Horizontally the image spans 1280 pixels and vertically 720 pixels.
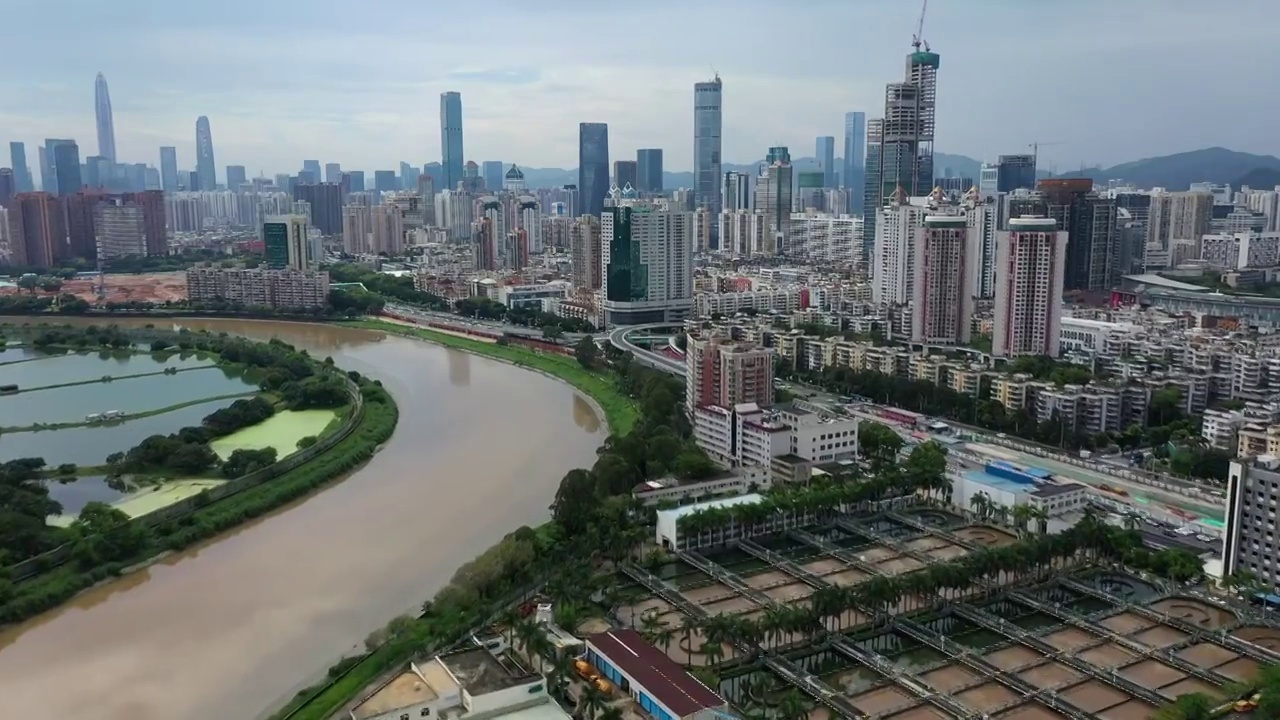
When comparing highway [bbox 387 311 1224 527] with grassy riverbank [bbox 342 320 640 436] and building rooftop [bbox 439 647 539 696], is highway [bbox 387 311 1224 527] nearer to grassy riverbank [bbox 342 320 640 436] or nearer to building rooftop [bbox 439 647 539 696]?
grassy riverbank [bbox 342 320 640 436]

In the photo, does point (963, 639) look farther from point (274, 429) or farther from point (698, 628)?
point (274, 429)

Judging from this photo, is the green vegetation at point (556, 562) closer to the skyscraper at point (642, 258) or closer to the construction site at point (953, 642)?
the construction site at point (953, 642)

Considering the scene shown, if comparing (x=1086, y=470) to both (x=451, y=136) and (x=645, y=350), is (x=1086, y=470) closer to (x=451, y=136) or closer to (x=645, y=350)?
(x=645, y=350)

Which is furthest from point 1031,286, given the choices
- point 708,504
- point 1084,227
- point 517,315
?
point 517,315

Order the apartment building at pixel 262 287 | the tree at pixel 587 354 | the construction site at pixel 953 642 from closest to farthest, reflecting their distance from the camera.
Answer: the construction site at pixel 953 642
the tree at pixel 587 354
the apartment building at pixel 262 287

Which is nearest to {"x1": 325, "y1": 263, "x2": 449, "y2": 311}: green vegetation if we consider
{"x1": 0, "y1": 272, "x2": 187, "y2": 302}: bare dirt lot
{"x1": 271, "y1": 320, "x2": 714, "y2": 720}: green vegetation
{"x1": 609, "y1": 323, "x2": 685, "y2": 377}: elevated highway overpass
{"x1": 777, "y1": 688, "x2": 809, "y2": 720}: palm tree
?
{"x1": 0, "y1": 272, "x2": 187, "y2": 302}: bare dirt lot

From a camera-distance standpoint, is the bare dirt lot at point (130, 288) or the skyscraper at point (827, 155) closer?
the bare dirt lot at point (130, 288)

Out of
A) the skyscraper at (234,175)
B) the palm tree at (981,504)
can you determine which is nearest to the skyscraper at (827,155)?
the skyscraper at (234,175)
